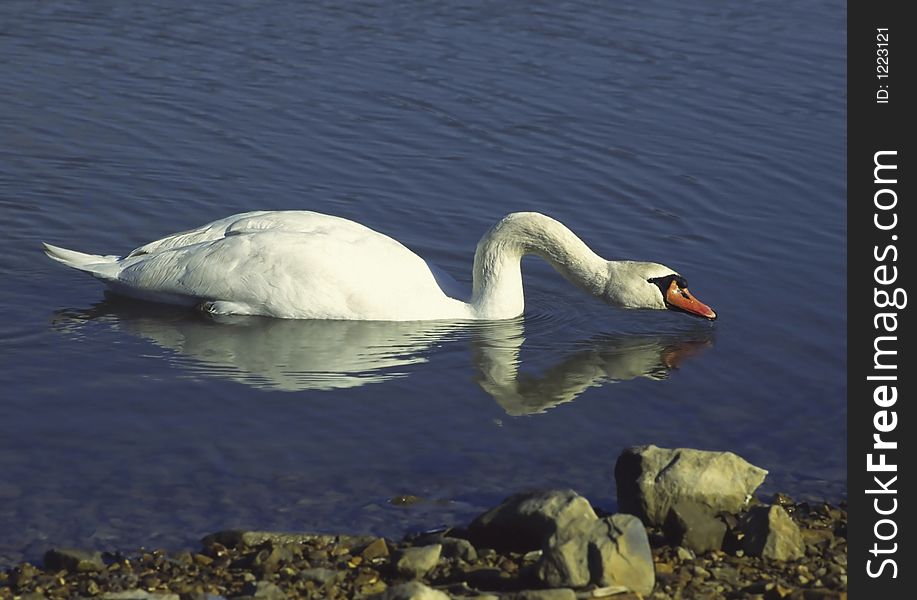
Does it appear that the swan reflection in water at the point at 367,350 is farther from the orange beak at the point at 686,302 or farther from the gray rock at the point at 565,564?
the gray rock at the point at 565,564

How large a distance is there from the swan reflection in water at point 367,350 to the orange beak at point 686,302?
0.19 meters

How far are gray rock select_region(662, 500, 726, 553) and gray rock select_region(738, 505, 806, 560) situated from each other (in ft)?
0.53

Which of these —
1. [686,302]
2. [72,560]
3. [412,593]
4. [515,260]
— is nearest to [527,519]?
[412,593]

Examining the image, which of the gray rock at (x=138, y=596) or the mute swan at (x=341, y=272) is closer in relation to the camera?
the gray rock at (x=138, y=596)

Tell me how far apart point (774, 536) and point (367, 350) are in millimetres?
3926

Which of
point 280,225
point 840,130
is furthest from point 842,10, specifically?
point 280,225

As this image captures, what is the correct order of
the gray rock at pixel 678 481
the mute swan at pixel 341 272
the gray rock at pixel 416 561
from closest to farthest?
the gray rock at pixel 416 561 → the gray rock at pixel 678 481 → the mute swan at pixel 341 272

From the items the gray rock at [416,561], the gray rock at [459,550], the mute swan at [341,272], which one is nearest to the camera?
the gray rock at [416,561]

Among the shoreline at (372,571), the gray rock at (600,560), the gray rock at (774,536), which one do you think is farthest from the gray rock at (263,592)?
the gray rock at (774,536)

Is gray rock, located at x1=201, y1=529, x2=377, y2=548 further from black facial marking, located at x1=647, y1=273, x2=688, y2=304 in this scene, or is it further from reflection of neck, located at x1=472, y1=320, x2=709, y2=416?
black facial marking, located at x1=647, y1=273, x2=688, y2=304

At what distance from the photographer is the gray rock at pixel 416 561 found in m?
6.88

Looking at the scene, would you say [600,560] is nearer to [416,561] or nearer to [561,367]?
[416,561]

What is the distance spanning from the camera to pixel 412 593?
6113 millimetres

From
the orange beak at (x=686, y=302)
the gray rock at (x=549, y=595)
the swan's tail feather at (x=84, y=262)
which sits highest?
the swan's tail feather at (x=84, y=262)
